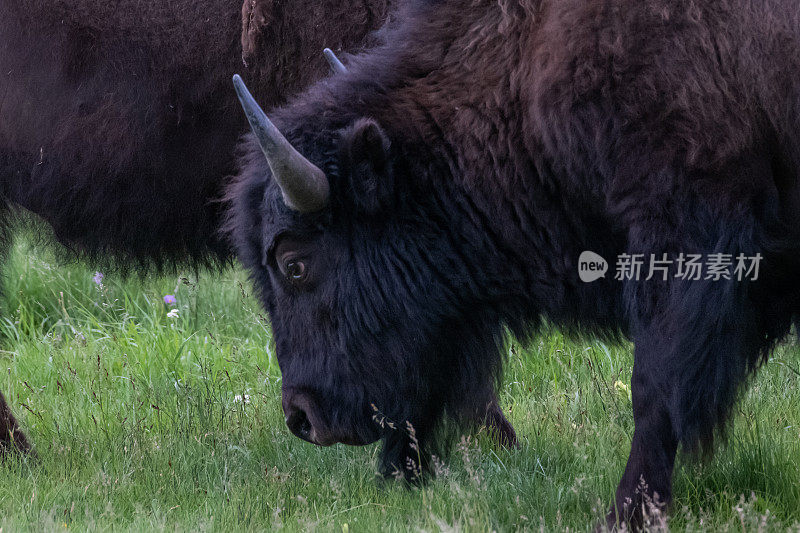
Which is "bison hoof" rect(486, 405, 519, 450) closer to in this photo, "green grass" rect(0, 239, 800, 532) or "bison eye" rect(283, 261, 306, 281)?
"green grass" rect(0, 239, 800, 532)

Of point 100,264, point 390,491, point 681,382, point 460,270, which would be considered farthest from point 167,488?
point 681,382

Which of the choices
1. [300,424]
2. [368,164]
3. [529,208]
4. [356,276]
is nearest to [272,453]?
[300,424]

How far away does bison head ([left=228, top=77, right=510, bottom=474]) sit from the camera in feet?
10.6

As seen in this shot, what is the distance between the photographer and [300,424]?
11.3ft

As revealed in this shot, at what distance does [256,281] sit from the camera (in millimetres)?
3500

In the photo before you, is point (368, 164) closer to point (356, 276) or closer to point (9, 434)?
point (356, 276)

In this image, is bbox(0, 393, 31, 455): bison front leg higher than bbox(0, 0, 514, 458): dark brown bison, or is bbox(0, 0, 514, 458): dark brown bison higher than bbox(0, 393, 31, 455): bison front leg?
bbox(0, 0, 514, 458): dark brown bison

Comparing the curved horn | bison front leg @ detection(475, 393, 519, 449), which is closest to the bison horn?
the curved horn

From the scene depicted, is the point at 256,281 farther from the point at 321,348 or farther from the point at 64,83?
the point at 64,83

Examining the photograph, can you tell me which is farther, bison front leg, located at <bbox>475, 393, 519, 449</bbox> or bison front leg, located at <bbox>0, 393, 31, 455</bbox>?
bison front leg, located at <bbox>475, 393, 519, 449</bbox>

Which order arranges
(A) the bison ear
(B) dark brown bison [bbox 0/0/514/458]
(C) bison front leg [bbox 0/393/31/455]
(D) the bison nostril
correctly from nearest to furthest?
(A) the bison ear < (D) the bison nostril < (B) dark brown bison [bbox 0/0/514/458] < (C) bison front leg [bbox 0/393/31/455]

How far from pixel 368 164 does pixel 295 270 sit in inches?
17.3

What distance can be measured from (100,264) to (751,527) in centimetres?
270

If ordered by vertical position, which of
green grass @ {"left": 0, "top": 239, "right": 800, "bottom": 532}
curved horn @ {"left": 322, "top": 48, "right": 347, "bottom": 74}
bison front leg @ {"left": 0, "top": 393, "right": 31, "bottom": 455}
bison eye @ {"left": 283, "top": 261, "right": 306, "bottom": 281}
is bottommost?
bison front leg @ {"left": 0, "top": 393, "right": 31, "bottom": 455}
